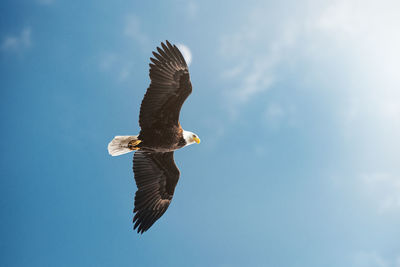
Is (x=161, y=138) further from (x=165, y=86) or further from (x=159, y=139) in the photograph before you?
(x=165, y=86)

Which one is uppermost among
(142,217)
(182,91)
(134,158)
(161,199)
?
(182,91)

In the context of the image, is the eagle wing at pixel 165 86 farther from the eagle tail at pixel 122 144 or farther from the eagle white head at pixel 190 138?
the eagle white head at pixel 190 138

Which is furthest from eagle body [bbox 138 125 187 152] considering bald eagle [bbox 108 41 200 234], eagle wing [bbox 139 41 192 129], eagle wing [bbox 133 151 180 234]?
eagle wing [bbox 133 151 180 234]

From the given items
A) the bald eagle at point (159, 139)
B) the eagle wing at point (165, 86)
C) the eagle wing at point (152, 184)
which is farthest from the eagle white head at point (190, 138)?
the eagle wing at point (152, 184)

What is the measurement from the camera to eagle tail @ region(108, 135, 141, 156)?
29.3 feet

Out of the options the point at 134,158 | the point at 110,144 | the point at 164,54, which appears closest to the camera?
the point at 164,54

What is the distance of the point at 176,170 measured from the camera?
10125mm

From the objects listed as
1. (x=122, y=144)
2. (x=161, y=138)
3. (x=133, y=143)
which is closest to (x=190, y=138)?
(x=161, y=138)

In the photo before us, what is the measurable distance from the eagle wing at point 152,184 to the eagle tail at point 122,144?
80 centimetres

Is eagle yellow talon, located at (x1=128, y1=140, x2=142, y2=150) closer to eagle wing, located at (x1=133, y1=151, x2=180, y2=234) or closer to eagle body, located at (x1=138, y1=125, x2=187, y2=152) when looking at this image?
eagle body, located at (x1=138, y1=125, x2=187, y2=152)

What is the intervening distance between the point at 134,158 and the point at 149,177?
0.71 metres

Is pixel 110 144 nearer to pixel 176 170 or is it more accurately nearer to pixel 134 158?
pixel 134 158

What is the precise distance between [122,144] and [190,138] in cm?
183

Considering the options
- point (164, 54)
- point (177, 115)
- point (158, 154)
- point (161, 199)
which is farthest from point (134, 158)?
point (164, 54)
